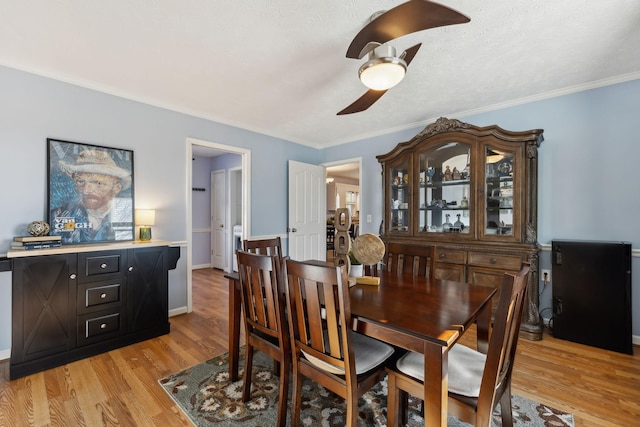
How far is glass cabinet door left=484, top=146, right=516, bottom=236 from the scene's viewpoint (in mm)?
2941

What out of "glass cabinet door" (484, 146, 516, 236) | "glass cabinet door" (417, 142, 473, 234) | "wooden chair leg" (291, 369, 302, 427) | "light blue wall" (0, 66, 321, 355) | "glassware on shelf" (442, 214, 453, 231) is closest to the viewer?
"wooden chair leg" (291, 369, 302, 427)

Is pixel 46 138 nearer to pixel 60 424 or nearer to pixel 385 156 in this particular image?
pixel 60 424

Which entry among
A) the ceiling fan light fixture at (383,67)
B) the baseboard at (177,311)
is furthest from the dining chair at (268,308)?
the baseboard at (177,311)

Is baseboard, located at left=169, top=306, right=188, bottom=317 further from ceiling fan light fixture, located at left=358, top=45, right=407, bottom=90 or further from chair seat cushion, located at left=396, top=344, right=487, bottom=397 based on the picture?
ceiling fan light fixture, located at left=358, top=45, right=407, bottom=90

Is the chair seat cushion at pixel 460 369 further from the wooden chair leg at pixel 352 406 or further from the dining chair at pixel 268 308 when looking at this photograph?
the dining chair at pixel 268 308

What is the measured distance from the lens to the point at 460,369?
4.43 feet

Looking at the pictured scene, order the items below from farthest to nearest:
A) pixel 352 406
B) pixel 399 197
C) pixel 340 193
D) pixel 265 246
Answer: pixel 340 193
pixel 399 197
pixel 265 246
pixel 352 406

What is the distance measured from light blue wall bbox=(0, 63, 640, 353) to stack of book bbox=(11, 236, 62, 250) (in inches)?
7.3

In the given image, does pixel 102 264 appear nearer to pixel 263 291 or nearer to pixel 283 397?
pixel 263 291

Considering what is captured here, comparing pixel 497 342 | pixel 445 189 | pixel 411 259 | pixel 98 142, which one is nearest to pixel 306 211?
pixel 445 189

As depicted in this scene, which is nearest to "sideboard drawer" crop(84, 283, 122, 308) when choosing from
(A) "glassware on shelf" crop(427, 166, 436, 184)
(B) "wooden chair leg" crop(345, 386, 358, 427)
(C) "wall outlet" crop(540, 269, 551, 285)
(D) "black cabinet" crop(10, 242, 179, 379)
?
(D) "black cabinet" crop(10, 242, 179, 379)

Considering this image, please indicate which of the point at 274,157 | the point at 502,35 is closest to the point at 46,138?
the point at 274,157

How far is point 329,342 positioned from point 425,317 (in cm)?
46

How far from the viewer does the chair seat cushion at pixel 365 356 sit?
1.38 metres
